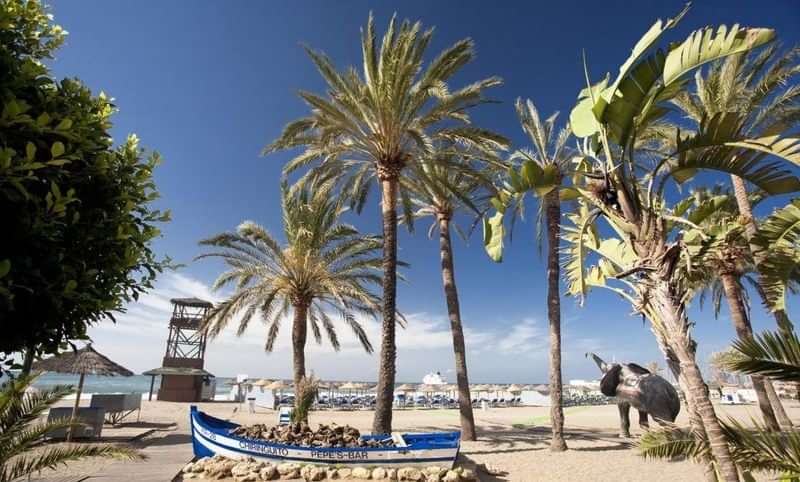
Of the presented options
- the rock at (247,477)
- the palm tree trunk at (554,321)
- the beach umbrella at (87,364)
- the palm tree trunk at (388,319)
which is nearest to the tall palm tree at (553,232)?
the palm tree trunk at (554,321)

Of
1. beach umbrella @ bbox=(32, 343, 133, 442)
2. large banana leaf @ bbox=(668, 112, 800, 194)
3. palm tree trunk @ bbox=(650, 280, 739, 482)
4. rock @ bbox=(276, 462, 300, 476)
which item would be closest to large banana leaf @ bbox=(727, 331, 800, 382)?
palm tree trunk @ bbox=(650, 280, 739, 482)

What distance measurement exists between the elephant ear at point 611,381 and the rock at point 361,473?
31.9ft

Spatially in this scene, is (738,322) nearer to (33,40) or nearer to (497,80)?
(497,80)

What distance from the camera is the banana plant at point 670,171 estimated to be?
13.2ft

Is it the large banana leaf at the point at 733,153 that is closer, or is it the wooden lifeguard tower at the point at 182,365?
the large banana leaf at the point at 733,153

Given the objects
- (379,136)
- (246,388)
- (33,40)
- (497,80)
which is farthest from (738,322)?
(246,388)

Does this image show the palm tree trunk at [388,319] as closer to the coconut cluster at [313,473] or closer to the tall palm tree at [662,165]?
the coconut cluster at [313,473]

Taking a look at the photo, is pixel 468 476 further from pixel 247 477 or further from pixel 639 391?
pixel 639 391

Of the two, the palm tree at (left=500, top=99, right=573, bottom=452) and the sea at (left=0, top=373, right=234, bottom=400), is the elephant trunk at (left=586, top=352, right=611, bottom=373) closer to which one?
the palm tree at (left=500, top=99, right=573, bottom=452)

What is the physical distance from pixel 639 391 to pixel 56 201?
621 inches

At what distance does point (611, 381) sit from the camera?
48.2ft

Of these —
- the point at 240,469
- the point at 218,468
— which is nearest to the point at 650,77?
the point at 240,469

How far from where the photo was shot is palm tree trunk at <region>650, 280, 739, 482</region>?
3.79 meters

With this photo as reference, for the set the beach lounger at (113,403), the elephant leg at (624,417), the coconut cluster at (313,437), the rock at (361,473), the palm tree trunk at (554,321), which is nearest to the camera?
the rock at (361,473)
